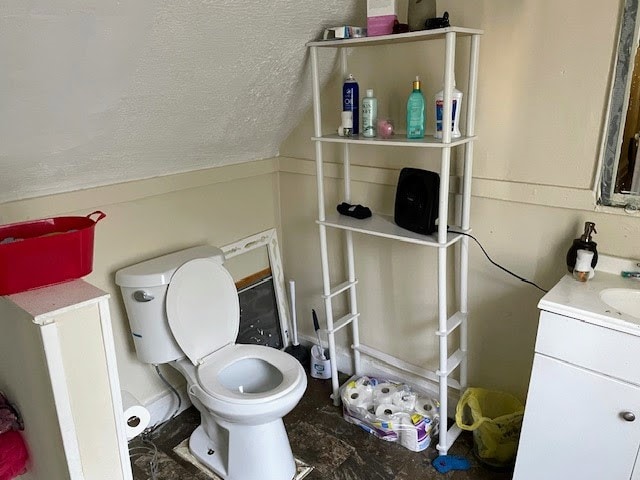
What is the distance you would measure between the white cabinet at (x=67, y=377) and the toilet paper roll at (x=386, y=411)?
1061 mm

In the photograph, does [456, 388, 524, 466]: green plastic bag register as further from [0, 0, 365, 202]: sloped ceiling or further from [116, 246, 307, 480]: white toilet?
[0, 0, 365, 202]: sloped ceiling

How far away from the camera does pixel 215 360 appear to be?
1.99 metres

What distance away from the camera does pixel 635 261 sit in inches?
63.1

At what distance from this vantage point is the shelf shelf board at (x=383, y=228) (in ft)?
5.79

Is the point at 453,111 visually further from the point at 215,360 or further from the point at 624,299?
the point at 215,360

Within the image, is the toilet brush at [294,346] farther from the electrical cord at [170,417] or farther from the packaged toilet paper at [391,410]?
the electrical cord at [170,417]

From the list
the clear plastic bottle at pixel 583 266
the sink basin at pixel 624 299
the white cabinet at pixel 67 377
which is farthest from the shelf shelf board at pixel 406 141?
the white cabinet at pixel 67 377

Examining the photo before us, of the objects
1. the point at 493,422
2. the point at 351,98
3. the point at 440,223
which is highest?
the point at 351,98

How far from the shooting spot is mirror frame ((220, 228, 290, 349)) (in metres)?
2.43

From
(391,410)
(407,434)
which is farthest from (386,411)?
(407,434)

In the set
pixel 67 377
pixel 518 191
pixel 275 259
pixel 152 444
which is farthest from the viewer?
pixel 275 259

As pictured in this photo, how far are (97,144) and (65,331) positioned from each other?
2.36ft

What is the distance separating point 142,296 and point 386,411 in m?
1.11

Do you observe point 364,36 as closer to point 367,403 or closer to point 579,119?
point 579,119
